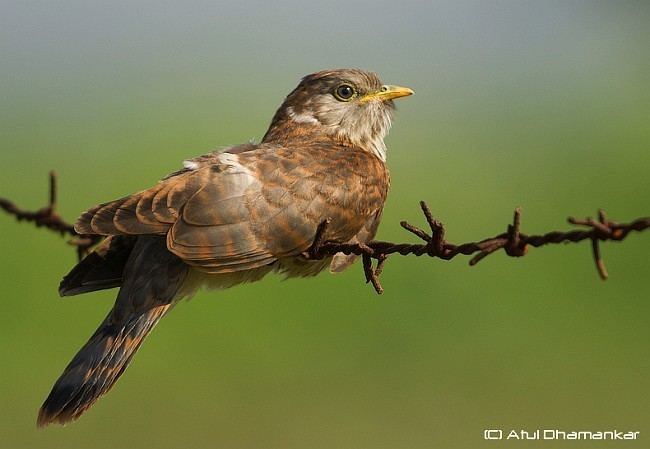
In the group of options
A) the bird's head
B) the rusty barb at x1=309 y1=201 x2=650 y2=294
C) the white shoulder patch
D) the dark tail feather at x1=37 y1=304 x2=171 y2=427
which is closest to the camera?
the rusty barb at x1=309 y1=201 x2=650 y2=294

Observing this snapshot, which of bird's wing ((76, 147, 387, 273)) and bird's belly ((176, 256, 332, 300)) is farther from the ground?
bird's wing ((76, 147, 387, 273))

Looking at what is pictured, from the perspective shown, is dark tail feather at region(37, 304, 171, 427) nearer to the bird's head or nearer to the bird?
the bird

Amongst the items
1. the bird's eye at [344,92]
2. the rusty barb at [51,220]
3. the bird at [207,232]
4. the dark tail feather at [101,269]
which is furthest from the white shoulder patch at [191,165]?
the bird's eye at [344,92]

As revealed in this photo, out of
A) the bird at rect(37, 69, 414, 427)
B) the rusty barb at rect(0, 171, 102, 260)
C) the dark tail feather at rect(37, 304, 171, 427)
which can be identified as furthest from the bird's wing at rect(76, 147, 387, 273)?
the rusty barb at rect(0, 171, 102, 260)

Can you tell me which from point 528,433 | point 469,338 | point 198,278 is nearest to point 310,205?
point 198,278

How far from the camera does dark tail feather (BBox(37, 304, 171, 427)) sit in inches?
213

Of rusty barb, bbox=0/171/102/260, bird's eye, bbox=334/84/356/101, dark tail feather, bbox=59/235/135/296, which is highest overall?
bird's eye, bbox=334/84/356/101

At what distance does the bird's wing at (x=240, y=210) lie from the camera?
17.8ft

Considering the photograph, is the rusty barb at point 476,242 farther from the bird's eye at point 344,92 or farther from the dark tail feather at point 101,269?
the bird's eye at point 344,92

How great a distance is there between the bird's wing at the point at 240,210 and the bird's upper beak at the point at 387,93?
4.26 feet

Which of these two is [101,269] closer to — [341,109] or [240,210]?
[240,210]

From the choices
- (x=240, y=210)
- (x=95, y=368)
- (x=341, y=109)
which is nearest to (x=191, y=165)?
(x=240, y=210)

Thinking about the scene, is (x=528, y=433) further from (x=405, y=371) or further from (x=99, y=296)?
(x=99, y=296)

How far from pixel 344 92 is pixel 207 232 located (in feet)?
6.97
